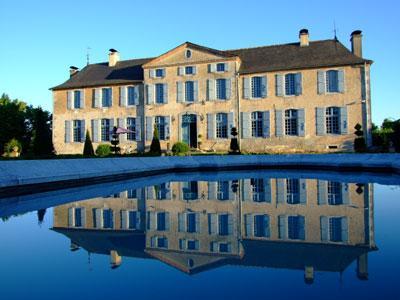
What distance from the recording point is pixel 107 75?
101ft

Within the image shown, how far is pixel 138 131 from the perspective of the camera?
2858cm

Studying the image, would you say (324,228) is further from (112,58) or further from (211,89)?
(112,58)

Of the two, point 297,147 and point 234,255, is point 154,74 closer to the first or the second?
point 297,147

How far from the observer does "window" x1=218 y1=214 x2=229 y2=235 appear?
173 inches

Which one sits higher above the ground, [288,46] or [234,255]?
[288,46]

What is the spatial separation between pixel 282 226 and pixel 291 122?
21.8m

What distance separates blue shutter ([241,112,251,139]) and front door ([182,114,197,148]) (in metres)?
3.69

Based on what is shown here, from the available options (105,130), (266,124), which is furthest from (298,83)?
(105,130)

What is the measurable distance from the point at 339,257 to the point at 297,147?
22.5 meters

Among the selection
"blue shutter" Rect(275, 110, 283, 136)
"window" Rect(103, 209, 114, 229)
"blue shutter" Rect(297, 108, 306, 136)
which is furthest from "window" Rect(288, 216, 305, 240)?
"blue shutter" Rect(275, 110, 283, 136)

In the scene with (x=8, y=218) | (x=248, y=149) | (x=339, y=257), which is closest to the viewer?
(x=339, y=257)

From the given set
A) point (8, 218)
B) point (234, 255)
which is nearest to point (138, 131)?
point (8, 218)

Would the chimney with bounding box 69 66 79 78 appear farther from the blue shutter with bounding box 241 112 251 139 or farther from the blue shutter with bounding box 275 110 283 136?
the blue shutter with bounding box 275 110 283 136

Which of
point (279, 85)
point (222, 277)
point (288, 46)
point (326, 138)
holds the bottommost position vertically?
point (222, 277)
